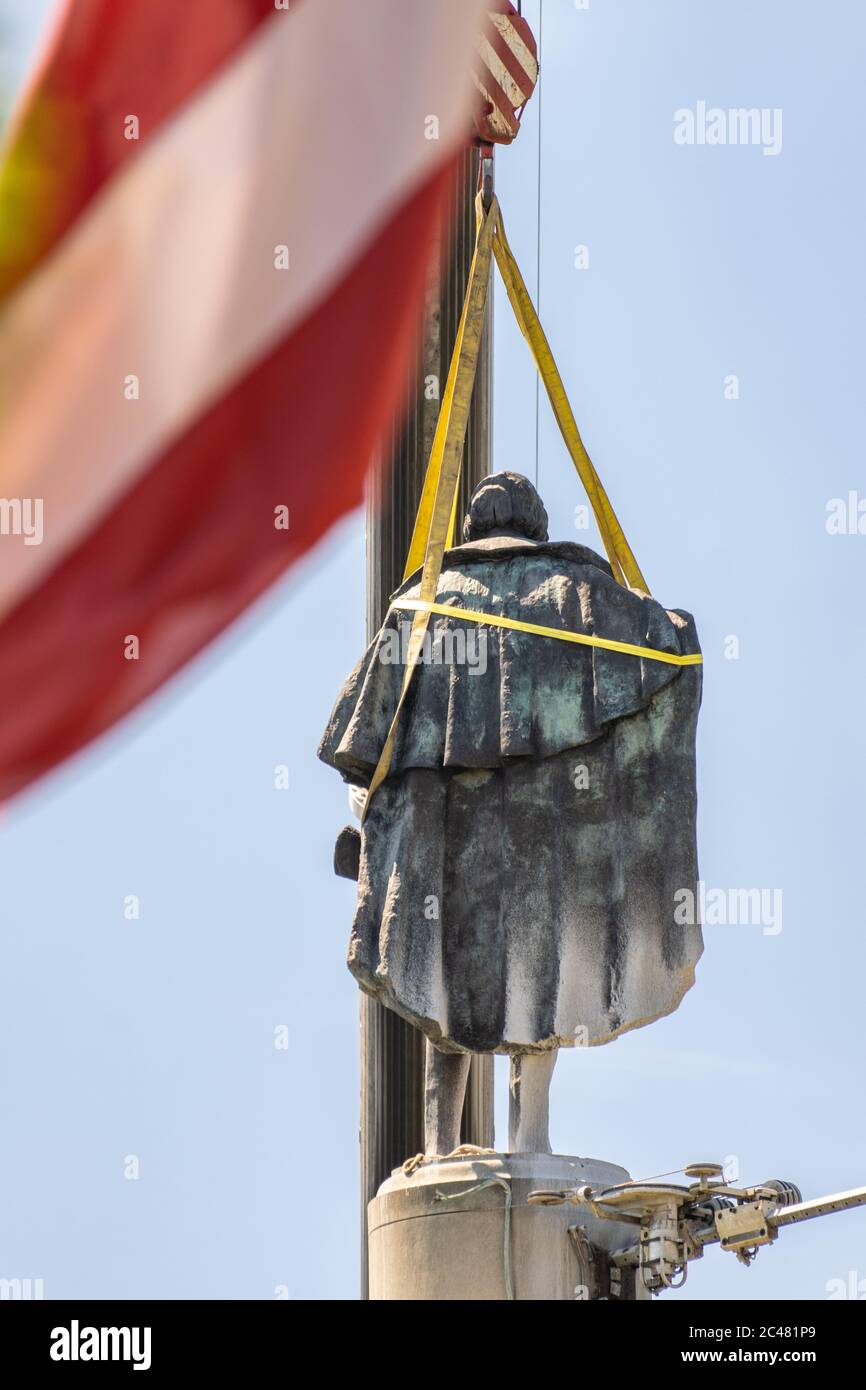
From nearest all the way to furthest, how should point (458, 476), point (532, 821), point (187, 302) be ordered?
point (187, 302) < point (532, 821) < point (458, 476)

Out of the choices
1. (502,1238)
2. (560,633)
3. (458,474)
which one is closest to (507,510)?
(458,474)

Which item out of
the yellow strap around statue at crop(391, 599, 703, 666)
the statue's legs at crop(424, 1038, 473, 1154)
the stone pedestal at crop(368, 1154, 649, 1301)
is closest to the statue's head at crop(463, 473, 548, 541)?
the yellow strap around statue at crop(391, 599, 703, 666)

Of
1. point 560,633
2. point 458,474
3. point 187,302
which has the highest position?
point 458,474

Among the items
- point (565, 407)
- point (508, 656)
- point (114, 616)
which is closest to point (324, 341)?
point (114, 616)

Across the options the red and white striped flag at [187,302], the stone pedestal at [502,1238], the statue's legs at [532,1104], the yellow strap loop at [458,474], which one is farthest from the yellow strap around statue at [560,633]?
the red and white striped flag at [187,302]

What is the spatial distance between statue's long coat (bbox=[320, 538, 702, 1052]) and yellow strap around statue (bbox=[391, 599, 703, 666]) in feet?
A: 0.12

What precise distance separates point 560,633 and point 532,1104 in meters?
2.27

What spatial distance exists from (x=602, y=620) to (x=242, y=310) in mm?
8623

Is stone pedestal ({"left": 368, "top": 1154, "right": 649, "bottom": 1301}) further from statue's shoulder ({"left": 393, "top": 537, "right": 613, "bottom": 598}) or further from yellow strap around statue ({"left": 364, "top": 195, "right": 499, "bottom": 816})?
statue's shoulder ({"left": 393, "top": 537, "right": 613, "bottom": 598})

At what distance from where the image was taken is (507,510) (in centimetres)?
1457

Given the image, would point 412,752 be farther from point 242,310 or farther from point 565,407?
point 242,310

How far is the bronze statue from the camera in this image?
44.2 feet

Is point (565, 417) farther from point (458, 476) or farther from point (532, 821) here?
point (532, 821)

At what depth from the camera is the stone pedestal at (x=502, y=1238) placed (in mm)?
12820
